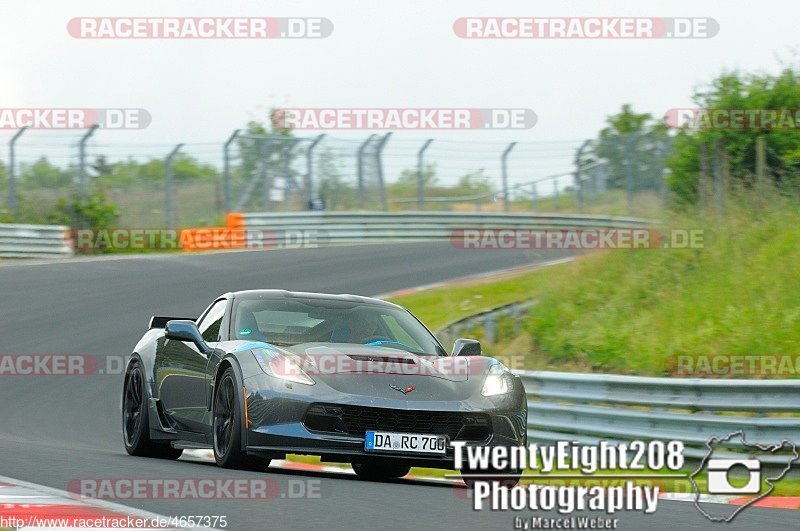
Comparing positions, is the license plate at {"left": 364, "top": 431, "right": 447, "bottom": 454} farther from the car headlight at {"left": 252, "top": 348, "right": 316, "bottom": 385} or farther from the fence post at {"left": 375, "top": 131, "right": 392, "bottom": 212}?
the fence post at {"left": 375, "top": 131, "right": 392, "bottom": 212}

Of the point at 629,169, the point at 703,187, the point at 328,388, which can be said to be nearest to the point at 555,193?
the point at 629,169

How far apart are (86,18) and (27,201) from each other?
1022 cm

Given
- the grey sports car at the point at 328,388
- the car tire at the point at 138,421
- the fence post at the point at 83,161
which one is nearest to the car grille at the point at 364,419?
the grey sports car at the point at 328,388

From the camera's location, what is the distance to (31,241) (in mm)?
26531

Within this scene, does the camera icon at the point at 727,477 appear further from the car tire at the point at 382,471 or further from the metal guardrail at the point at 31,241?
the metal guardrail at the point at 31,241

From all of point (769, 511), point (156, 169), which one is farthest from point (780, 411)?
point (156, 169)

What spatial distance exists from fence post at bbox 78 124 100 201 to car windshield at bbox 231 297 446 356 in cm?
1907

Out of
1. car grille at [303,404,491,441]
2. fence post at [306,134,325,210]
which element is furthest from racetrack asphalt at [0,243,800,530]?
fence post at [306,134,325,210]

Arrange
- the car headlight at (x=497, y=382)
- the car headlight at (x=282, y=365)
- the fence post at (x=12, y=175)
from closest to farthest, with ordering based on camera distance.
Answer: the car headlight at (x=282, y=365) → the car headlight at (x=497, y=382) → the fence post at (x=12, y=175)

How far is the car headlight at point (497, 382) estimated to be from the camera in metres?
8.72
